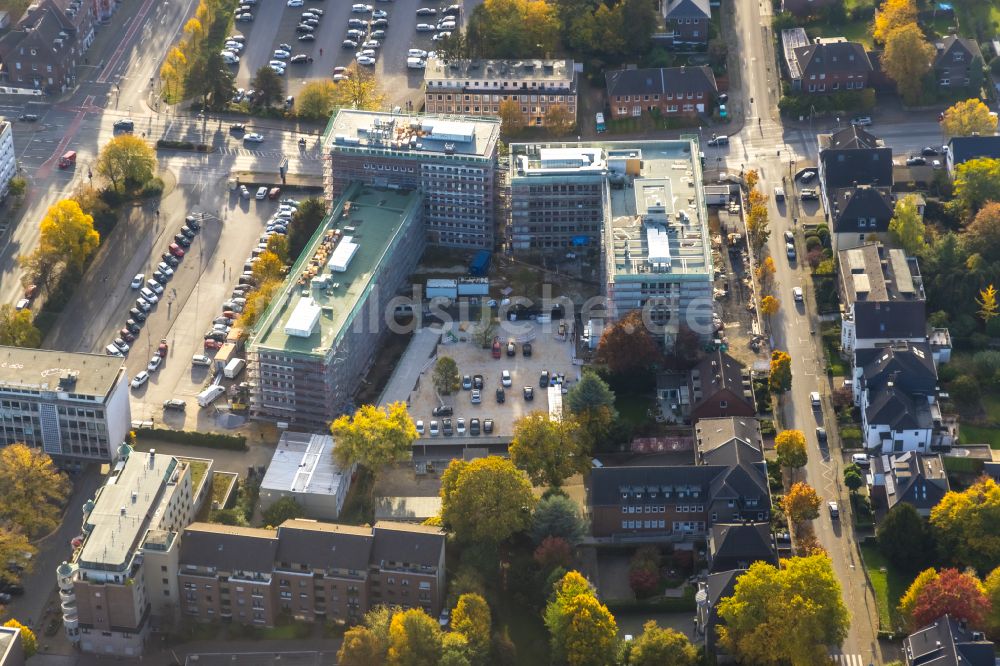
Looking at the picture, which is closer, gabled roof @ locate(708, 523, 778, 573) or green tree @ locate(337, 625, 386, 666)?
green tree @ locate(337, 625, 386, 666)

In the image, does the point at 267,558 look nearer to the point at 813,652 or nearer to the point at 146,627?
the point at 146,627

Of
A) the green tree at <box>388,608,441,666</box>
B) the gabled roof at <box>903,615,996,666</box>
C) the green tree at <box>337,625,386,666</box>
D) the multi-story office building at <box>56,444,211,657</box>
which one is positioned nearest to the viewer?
the gabled roof at <box>903,615,996,666</box>

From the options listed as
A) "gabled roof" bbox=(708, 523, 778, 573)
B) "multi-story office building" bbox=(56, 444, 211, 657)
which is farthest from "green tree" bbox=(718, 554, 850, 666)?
"multi-story office building" bbox=(56, 444, 211, 657)

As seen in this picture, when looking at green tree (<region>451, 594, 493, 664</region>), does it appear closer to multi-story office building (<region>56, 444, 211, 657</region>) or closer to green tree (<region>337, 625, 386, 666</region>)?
green tree (<region>337, 625, 386, 666</region>)

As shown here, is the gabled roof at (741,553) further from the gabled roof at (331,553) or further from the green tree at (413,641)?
the gabled roof at (331,553)

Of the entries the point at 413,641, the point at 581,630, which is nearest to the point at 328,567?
the point at 413,641

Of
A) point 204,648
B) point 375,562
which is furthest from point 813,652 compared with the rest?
point 204,648

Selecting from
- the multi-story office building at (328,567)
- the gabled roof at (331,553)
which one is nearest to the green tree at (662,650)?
the multi-story office building at (328,567)
